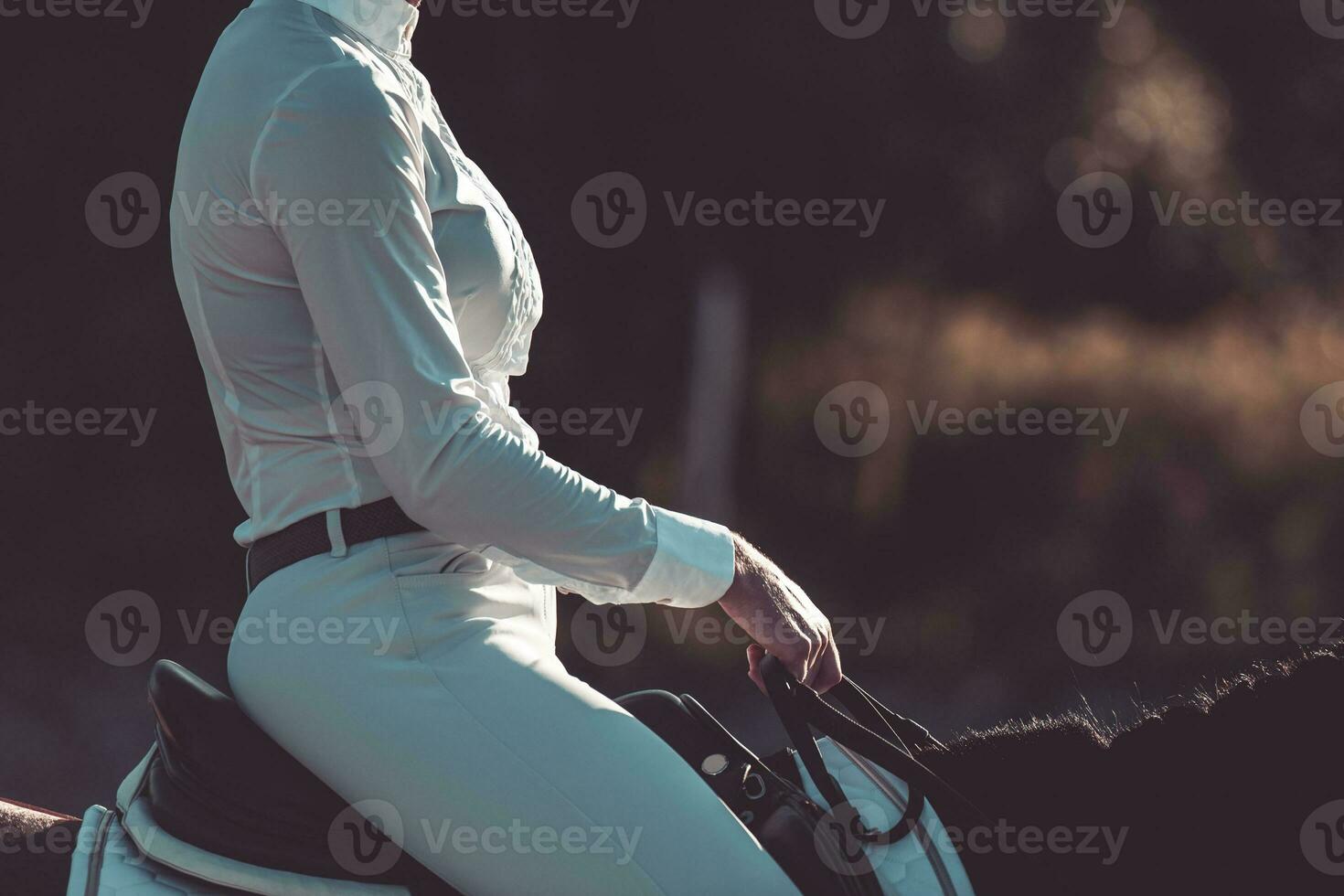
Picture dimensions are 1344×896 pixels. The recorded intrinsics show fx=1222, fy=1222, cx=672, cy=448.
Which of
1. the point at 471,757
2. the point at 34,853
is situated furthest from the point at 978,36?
the point at 34,853

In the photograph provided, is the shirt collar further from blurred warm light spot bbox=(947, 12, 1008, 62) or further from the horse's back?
blurred warm light spot bbox=(947, 12, 1008, 62)

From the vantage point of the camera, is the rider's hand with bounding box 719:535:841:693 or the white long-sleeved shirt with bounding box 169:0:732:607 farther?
the rider's hand with bounding box 719:535:841:693

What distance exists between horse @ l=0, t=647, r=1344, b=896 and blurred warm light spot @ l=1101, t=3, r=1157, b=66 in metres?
6.00

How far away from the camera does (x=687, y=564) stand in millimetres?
1368

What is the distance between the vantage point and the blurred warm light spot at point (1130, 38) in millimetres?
6816

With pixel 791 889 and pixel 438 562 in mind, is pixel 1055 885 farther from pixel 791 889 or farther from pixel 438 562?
pixel 438 562

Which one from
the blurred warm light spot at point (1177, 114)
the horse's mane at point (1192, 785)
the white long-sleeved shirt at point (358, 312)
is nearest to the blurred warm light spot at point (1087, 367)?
the blurred warm light spot at point (1177, 114)

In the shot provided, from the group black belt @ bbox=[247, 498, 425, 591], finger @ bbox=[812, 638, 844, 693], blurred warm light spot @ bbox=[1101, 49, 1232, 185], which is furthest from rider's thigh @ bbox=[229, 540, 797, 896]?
blurred warm light spot @ bbox=[1101, 49, 1232, 185]

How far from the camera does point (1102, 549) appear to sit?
710cm

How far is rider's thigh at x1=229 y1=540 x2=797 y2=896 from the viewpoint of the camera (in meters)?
1.27

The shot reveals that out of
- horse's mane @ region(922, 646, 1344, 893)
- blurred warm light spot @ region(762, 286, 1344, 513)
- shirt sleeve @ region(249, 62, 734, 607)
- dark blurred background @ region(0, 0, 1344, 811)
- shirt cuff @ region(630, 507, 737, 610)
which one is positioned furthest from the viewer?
blurred warm light spot @ region(762, 286, 1344, 513)

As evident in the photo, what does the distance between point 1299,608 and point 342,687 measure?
738 cm

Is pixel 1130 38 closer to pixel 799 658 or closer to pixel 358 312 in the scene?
pixel 799 658

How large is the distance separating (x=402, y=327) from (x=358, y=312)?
0.15 feet
